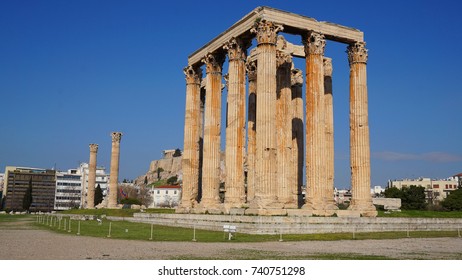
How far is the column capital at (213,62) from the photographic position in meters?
44.8

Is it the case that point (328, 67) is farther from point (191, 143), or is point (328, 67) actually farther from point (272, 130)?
point (191, 143)

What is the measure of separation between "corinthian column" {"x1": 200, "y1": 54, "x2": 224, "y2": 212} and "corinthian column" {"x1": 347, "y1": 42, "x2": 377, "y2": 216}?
12.5 meters

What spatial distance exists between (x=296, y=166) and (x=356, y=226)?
590 inches

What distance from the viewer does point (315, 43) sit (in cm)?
3788

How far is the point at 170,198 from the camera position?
195125 millimetres

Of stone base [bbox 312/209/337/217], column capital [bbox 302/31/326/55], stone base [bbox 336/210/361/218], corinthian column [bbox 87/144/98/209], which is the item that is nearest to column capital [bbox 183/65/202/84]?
column capital [bbox 302/31/326/55]

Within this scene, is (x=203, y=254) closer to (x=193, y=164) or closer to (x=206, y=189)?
(x=206, y=189)

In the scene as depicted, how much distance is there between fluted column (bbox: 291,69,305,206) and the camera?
47.2 metres

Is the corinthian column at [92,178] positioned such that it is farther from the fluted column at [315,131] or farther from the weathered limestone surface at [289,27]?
the fluted column at [315,131]

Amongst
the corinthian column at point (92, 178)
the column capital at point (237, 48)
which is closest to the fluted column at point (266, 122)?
the column capital at point (237, 48)

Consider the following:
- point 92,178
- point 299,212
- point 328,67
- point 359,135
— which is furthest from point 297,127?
point 92,178

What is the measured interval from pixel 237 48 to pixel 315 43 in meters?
6.92

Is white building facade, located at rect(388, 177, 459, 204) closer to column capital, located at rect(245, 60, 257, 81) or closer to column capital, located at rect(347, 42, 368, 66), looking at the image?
column capital, located at rect(245, 60, 257, 81)

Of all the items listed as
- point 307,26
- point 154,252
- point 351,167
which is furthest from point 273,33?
point 154,252
